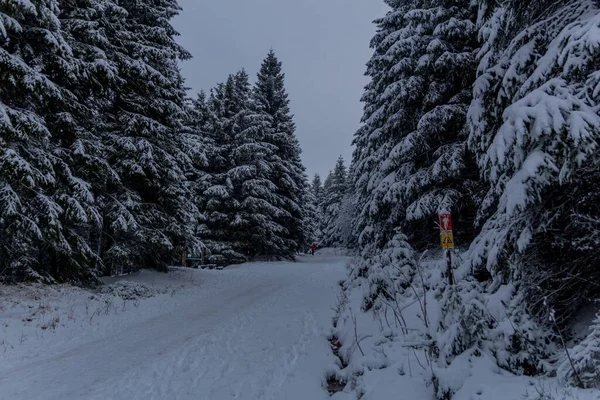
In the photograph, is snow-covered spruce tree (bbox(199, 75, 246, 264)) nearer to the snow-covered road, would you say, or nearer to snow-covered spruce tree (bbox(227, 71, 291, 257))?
snow-covered spruce tree (bbox(227, 71, 291, 257))

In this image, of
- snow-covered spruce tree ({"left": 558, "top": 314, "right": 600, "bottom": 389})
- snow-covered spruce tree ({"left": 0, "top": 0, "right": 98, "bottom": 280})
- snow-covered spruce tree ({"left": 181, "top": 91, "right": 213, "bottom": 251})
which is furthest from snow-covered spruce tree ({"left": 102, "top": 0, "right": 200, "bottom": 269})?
snow-covered spruce tree ({"left": 558, "top": 314, "right": 600, "bottom": 389})

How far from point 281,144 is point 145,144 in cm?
1881

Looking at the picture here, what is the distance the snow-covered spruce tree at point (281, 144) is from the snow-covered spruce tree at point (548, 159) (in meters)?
24.6

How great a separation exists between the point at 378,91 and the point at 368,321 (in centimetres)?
1128

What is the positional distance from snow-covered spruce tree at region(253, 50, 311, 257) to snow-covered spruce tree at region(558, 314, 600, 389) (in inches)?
1029

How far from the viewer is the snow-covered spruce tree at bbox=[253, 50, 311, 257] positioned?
97.0ft

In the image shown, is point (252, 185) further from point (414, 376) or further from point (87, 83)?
point (414, 376)

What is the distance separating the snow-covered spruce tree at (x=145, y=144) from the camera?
12930 millimetres

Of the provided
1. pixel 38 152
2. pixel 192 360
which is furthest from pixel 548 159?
pixel 38 152

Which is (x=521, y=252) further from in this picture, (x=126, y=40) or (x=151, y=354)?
(x=126, y=40)

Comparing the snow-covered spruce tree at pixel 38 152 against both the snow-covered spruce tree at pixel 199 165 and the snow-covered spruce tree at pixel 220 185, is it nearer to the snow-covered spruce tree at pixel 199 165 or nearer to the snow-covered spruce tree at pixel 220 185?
the snow-covered spruce tree at pixel 199 165

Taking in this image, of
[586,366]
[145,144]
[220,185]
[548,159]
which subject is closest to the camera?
[586,366]

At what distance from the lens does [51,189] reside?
1027 centimetres

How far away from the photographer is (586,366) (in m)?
2.98
